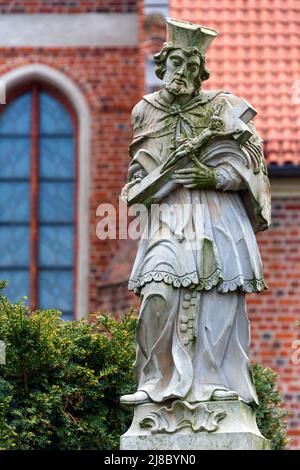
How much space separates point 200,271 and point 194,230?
0.31m

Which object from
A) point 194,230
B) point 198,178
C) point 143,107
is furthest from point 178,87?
point 194,230

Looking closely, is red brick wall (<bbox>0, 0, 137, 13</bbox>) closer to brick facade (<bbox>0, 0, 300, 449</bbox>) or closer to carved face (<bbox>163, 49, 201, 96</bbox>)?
brick facade (<bbox>0, 0, 300, 449</bbox>)

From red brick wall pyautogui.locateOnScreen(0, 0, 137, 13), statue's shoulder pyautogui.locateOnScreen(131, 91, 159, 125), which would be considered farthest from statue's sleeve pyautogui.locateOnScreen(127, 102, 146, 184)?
red brick wall pyautogui.locateOnScreen(0, 0, 137, 13)

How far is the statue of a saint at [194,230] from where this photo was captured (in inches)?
558

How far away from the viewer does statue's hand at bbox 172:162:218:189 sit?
14.4 meters

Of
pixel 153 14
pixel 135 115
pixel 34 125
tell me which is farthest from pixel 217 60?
pixel 135 115

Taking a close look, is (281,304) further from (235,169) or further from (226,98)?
(235,169)

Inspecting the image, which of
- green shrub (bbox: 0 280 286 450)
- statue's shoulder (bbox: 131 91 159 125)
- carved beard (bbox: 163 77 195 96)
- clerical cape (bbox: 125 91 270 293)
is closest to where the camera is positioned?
clerical cape (bbox: 125 91 270 293)

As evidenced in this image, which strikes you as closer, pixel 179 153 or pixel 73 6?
pixel 179 153

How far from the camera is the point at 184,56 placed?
48.2 ft

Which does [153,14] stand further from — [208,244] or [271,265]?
[208,244]

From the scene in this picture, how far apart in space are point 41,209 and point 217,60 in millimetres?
4214

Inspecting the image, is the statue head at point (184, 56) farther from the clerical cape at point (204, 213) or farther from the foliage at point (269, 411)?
the foliage at point (269, 411)

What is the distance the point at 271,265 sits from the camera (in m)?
24.7
